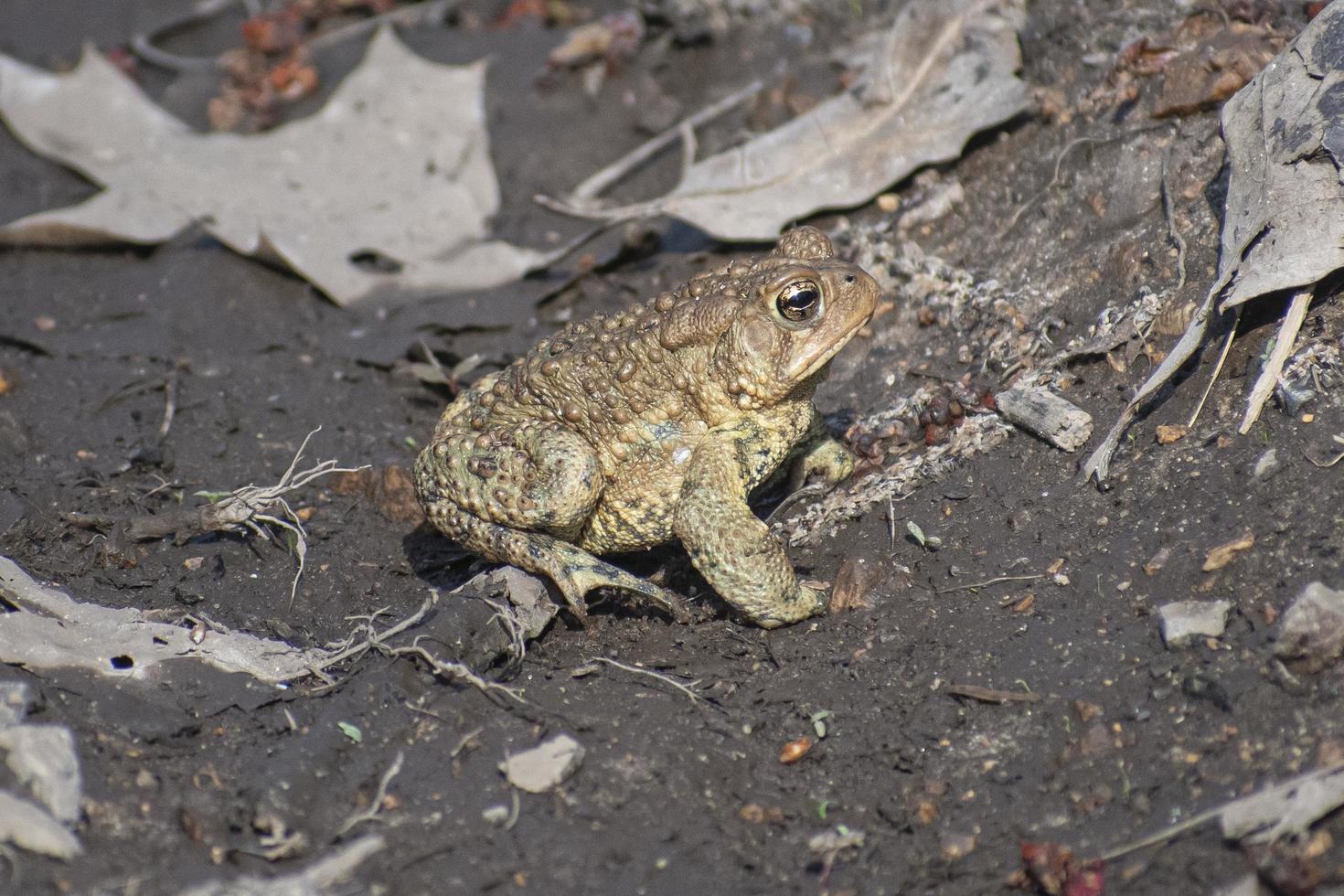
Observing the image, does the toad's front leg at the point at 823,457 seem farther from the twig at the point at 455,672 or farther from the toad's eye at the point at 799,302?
the twig at the point at 455,672

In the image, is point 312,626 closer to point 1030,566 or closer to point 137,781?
point 137,781

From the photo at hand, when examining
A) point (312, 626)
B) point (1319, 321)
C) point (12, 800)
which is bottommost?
point (312, 626)

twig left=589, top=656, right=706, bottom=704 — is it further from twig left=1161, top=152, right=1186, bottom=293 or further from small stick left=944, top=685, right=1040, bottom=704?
twig left=1161, top=152, right=1186, bottom=293

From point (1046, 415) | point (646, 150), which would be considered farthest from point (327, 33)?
point (1046, 415)

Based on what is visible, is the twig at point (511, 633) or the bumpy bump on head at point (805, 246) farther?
the bumpy bump on head at point (805, 246)

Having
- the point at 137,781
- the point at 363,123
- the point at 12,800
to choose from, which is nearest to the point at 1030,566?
the point at 137,781

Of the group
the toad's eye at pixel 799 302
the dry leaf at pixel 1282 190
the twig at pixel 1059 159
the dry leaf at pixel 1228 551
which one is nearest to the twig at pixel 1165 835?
the dry leaf at pixel 1228 551
